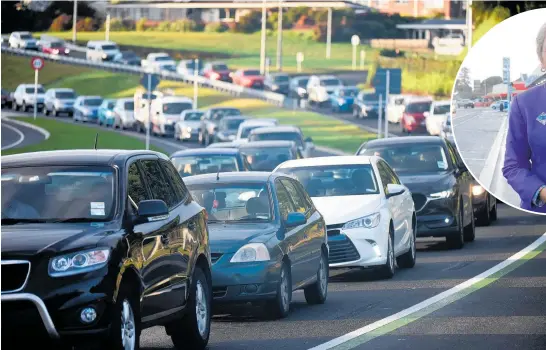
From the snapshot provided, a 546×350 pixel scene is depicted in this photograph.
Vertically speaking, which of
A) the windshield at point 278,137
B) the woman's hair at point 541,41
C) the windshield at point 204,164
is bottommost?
the windshield at point 278,137

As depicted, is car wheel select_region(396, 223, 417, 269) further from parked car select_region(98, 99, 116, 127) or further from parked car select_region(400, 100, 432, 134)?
parked car select_region(98, 99, 116, 127)

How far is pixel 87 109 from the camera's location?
3051 inches

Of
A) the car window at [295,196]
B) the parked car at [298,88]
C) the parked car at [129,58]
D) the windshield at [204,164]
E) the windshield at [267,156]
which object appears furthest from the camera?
the parked car at [298,88]

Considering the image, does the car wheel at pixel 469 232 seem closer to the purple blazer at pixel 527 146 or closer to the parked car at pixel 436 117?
the purple blazer at pixel 527 146

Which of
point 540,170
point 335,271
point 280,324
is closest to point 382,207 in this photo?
point 335,271

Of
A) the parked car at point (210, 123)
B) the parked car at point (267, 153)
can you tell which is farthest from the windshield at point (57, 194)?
the parked car at point (210, 123)

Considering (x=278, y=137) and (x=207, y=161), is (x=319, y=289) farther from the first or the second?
(x=278, y=137)

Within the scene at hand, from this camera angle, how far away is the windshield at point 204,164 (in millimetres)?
26047

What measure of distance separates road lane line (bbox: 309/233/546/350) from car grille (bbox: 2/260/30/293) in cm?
318

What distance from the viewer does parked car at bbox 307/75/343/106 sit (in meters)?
88.4

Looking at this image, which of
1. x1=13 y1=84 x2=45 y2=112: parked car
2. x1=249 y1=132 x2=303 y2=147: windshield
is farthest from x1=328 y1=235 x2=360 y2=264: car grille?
x1=13 y1=84 x2=45 y2=112: parked car

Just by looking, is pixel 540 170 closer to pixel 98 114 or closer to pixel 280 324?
pixel 280 324

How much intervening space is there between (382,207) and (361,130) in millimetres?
59368

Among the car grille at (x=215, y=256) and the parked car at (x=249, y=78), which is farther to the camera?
the parked car at (x=249, y=78)
